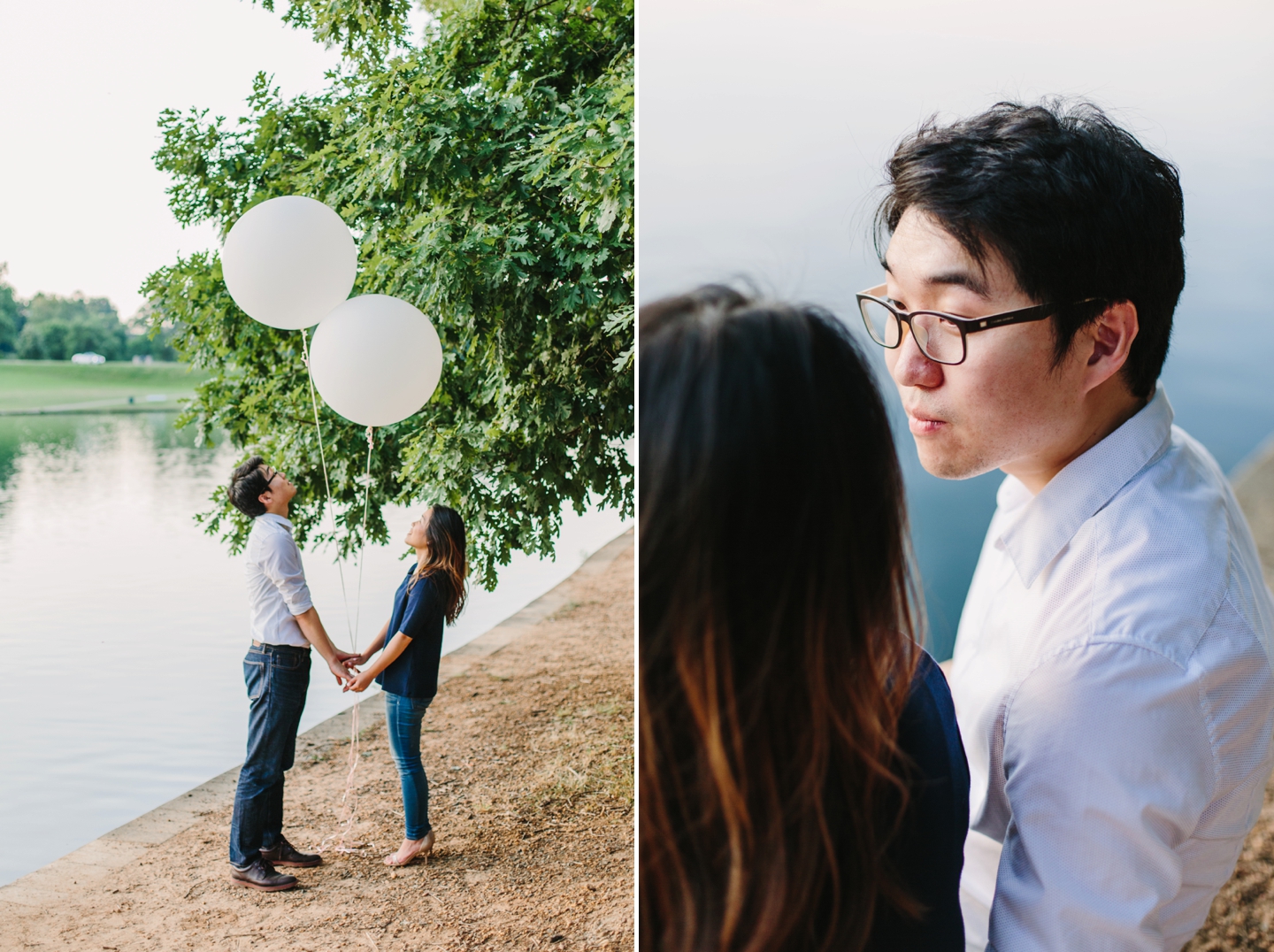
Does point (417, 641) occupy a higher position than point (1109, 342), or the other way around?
point (1109, 342)

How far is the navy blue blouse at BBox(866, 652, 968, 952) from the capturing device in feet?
5.01

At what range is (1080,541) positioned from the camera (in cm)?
158

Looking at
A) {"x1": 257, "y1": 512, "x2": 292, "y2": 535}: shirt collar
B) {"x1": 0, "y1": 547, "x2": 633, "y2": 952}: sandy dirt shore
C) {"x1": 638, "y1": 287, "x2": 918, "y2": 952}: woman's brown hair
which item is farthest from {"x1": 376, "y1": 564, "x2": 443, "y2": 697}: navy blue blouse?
{"x1": 638, "y1": 287, "x2": 918, "y2": 952}: woman's brown hair

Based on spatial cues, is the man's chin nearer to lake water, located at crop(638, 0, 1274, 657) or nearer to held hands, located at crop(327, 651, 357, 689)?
lake water, located at crop(638, 0, 1274, 657)

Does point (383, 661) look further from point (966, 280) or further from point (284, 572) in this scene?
point (966, 280)

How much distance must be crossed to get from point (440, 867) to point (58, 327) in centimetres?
885

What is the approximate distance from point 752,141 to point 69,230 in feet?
32.2

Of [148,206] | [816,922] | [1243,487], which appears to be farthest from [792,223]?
[148,206]

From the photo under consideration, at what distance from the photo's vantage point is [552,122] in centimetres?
361

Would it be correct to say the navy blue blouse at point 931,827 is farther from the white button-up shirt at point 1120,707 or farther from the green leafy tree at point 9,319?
the green leafy tree at point 9,319

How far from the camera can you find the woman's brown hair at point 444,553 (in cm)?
347

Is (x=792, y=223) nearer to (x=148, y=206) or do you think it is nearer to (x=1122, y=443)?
(x=1122, y=443)

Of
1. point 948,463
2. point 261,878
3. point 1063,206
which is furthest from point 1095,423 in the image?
point 261,878

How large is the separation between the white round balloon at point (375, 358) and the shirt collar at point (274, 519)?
0.44 m
